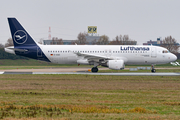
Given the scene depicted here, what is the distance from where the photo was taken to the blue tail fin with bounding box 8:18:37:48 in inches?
1347

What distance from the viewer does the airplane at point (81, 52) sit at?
112 ft

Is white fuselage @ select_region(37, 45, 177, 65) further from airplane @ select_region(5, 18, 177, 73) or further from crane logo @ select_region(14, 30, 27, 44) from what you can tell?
crane logo @ select_region(14, 30, 27, 44)

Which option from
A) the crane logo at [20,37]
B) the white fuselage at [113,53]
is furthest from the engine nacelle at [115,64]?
the crane logo at [20,37]

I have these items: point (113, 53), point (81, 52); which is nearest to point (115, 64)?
point (113, 53)

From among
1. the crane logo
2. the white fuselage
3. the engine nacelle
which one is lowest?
the engine nacelle

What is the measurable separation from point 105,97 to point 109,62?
1752cm

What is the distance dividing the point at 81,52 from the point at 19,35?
8.88 m

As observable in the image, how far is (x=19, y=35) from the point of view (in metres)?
34.5

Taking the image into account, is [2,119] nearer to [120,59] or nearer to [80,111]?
[80,111]

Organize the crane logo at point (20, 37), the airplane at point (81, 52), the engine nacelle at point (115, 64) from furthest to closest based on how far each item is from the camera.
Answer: the crane logo at point (20, 37), the airplane at point (81, 52), the engine nacelle at point (115, 64)

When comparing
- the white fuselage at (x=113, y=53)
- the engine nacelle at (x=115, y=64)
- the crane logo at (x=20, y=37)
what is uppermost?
the crane logo at (x=20, y=37)

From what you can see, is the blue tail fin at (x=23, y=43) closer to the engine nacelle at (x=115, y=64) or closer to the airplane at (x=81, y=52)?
the airplane at (x=81, y=52)

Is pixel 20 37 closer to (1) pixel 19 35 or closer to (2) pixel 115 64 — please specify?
(1) pixel 19 35

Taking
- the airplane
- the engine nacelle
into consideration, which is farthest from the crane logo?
the engine nacelle
